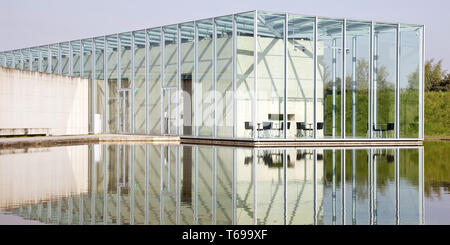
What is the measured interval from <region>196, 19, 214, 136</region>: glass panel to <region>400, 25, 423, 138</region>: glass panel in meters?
7.71

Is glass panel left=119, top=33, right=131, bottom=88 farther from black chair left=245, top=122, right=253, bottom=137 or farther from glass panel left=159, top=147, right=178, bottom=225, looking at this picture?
glass panel left=159, top=147, right=178, bottom=225

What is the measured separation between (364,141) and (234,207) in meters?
17.8

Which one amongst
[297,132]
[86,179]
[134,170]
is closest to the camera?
[86,179]

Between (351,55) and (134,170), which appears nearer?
(134,170)

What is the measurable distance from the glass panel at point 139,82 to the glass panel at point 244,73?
6.46 meters

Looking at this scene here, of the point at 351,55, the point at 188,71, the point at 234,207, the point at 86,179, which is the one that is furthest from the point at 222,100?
the point at 234,207

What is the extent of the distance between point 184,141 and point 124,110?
5092 millimetres

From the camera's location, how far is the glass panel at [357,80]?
2488 cm

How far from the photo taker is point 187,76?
26.0m

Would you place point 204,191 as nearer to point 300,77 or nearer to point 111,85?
point 300,77

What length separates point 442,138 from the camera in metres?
32.5

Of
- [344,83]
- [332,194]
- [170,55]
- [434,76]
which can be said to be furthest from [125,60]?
[434,76]
